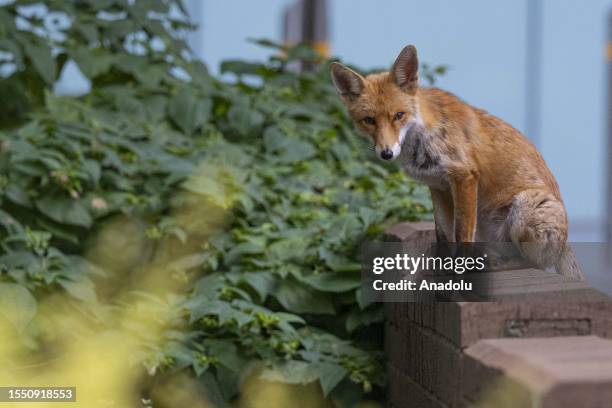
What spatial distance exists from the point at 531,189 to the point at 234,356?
5.12 ft

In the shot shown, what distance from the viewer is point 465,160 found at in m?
3.30

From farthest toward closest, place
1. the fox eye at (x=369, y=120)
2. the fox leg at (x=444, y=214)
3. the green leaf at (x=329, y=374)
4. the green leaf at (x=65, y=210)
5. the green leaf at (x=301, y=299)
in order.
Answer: the green leaf at (x=65, y=210), the green leaf at (x=301, y=299), the green leaf at (x=329, y=374), the fox leg at (x=444, y=214), the fox eye at (x=369, y=120)

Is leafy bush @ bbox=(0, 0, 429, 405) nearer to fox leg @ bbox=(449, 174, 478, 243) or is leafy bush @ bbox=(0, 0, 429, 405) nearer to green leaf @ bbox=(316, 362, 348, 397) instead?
green leaf @ bbox=(316, 362, 348, 397)

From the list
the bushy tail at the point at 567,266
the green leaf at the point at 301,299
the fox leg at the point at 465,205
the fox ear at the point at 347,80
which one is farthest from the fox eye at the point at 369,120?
the green leaf at the point at 301,299

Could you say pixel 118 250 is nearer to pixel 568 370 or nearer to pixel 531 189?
pixel 531 189

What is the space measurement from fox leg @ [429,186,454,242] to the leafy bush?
451 millimetres

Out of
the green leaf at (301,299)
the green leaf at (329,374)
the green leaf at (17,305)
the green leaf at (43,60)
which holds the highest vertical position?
the green leaf at (43,60)

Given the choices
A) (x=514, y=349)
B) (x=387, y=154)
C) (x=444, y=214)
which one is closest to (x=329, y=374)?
(x=444, y=214)

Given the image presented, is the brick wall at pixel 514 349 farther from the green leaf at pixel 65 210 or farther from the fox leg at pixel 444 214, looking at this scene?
the green leaf at pixel 65 210

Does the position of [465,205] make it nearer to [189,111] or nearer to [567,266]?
[567,266]

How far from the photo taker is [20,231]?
15.2ft

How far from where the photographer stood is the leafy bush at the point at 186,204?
13.6 feet

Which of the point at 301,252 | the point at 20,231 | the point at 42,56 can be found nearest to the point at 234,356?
the point at 301,252

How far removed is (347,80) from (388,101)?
0.22 meters
